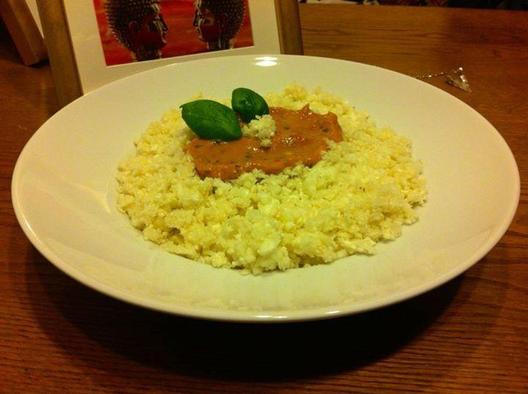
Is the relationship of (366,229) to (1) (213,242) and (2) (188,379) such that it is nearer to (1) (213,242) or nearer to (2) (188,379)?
(1) (213,242)

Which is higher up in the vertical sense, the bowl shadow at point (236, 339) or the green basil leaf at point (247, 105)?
the green basil leaf at point (247, 105)

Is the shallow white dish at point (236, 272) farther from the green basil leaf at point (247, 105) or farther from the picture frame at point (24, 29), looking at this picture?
the picture frame at point (24, 29)

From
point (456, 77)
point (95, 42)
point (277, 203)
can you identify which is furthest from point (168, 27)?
point (456, 77)

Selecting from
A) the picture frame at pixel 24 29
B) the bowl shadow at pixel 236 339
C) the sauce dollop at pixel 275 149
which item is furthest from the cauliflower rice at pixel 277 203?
the picture frame at pixel 24 29

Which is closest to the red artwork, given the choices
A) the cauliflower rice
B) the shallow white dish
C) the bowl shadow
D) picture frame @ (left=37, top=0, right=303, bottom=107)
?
picture frame @ (left=37, top=0, right=303, bottom=107)

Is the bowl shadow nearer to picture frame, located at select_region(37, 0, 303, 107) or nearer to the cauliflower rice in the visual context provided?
the cauliflower rice

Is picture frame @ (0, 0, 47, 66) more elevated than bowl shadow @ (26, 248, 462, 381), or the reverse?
picture frame @ (0, 0, 47, 66)
